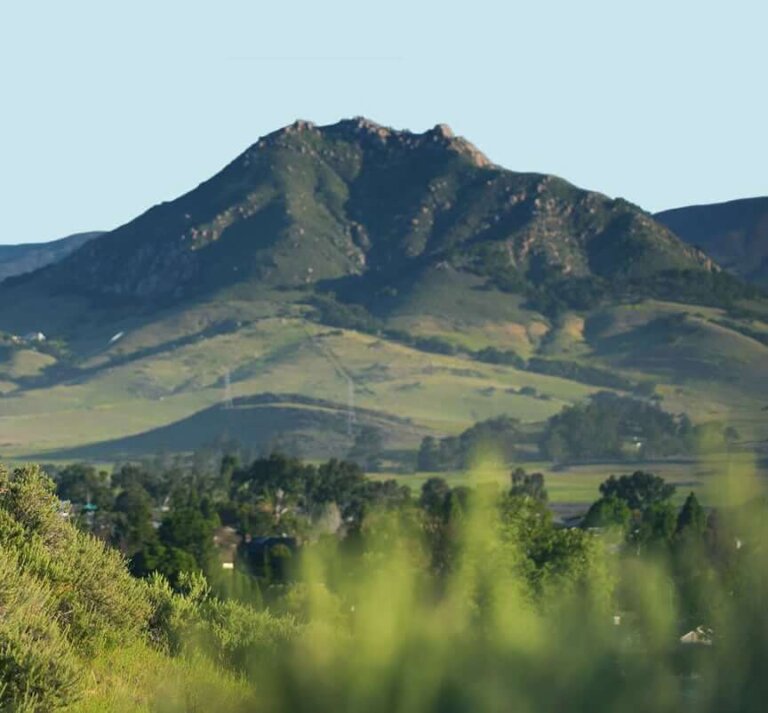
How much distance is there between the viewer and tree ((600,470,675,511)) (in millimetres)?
150675

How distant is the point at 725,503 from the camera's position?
1700 cm

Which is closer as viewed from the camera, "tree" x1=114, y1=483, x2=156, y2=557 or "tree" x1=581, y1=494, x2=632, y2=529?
"tree" x1=114, y1=483, x2=156, y2=557

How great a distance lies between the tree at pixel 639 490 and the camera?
15068cm

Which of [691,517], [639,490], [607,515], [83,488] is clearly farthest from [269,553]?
[639,490]

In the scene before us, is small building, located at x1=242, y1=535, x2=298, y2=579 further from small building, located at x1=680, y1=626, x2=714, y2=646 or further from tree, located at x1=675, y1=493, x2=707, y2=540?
small building, located at x1=680, y1=626, x2=714, y2=646

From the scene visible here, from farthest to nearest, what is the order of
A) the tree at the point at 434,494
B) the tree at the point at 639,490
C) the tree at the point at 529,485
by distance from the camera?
the tree at the point at 639,490 → the tree at the point at 529,485 → the tree at the point at 434,494

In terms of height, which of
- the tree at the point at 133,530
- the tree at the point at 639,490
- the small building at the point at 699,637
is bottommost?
the tree at the point at 639,490

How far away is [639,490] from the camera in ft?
504

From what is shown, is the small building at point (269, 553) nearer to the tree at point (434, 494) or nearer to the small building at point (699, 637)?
the tree at point (434, 494)

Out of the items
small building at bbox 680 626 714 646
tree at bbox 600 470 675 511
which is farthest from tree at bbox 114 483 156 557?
small building at bbox 680 626 714 646

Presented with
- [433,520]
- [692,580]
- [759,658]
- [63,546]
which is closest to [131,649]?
[63,546]

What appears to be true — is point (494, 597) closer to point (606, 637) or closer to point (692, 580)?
point (692, 580)

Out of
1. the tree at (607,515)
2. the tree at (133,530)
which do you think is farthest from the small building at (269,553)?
the tree at (607,515)

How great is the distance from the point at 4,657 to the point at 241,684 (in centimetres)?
339
